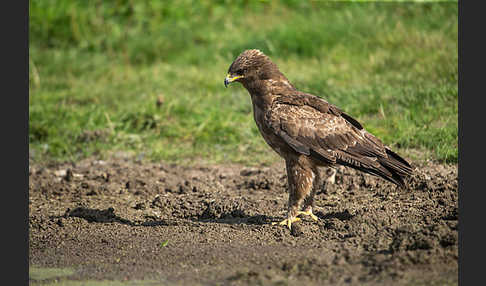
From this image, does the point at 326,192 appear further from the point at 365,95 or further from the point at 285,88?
the point at 365,95

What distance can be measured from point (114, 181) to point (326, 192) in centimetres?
248

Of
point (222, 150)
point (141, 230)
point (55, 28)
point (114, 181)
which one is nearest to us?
point (141, 230)

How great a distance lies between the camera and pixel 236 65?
633 cm

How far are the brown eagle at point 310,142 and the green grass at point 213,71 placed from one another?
6.07 feet

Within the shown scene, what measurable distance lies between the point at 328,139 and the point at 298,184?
1.56ft

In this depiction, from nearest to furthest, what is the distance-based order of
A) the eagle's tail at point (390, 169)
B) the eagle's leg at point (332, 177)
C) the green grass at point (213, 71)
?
the eagle's tail at point (390, 169), the eagle's leg at point (332, 177), the green grass at point (213, 71)

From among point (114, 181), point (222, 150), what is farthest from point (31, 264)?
point (222, 150)

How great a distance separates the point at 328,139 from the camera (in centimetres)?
596

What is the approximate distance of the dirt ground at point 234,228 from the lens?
4.73 m

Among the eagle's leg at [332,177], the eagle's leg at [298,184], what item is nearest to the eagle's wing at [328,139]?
the eagle's leg at [298,184]

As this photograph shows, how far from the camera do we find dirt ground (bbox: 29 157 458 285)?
15.5 ft

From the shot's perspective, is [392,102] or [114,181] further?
[392,102]

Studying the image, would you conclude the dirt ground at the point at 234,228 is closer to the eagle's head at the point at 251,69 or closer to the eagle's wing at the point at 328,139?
the eagle's wing at the point at 328,139

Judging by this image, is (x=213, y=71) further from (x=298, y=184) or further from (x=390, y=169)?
(x=390, y=169)
